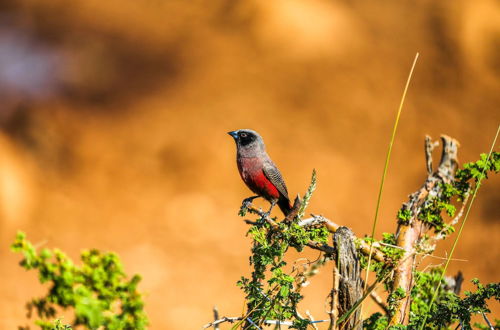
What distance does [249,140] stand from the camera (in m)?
3.29

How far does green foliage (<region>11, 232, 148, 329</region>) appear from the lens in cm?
139

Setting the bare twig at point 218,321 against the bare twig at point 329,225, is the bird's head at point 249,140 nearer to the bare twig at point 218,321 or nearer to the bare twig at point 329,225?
the bare twig at point 329,225

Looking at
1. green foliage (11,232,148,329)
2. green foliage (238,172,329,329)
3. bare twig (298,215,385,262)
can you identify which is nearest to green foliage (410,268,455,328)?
bare twig (298,215,385,262)

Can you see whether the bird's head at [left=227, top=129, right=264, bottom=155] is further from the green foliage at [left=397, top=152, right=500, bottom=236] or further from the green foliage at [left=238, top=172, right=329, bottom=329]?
the green foliage at [left=397, top=152, right=500, bottom=236]

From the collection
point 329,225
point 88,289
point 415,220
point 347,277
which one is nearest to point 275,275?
point 347,277

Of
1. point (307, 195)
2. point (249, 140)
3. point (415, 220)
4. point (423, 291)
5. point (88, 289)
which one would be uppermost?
point (249, 140)

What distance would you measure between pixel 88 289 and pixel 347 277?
3.92 feet

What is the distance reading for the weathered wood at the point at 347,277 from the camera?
2205mm

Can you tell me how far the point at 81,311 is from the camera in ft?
4.52

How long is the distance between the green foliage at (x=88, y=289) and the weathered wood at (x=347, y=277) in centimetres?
103

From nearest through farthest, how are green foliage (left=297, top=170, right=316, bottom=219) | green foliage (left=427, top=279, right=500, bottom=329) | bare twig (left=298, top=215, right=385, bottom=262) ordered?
green foliage (left=297, top=170, right=316, bottom=219), green foliage (left=427, top=279, right=500, bottom=329), bare twig (left=298, top=215, right=385, bottom=262)

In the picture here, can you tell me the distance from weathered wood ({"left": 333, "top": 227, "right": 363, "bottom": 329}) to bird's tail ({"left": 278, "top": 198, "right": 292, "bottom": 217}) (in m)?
1.07

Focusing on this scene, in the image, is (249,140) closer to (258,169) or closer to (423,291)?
(258,169)

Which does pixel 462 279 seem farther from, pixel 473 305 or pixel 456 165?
pixel 473 305
